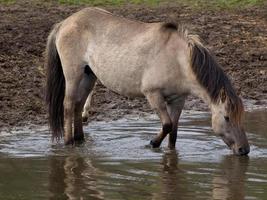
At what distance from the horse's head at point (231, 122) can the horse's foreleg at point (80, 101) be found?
5.78 ft

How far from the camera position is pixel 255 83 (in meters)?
12.3

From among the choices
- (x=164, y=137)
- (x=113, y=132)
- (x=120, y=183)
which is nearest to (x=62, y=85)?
(x=113, y=132)

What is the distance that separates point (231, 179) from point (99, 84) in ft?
17.1

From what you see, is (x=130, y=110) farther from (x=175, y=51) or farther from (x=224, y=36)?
(x=224, y=36)

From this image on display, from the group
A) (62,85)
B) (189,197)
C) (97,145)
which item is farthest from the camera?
(62,85)

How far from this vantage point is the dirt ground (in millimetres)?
10508

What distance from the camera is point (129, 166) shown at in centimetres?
751

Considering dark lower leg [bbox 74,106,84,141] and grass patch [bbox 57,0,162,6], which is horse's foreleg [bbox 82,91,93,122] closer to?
dark lower leg [bbox 74,106,84,141]

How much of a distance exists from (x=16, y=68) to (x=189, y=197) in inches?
249

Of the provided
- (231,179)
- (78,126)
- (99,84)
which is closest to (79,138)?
(78,126)

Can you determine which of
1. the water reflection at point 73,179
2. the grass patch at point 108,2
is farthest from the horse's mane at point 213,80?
the grass patch at point 108,2

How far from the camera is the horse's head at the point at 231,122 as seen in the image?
26.5 feet

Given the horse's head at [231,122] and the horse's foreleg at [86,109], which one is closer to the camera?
the horse's head at [231,122]

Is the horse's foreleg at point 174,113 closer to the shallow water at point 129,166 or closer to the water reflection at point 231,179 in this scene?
the shallow water at point 129,166
